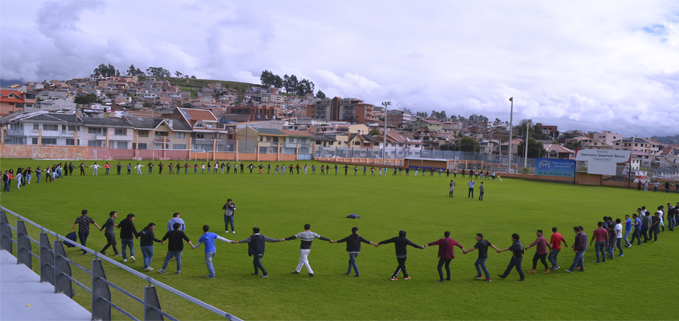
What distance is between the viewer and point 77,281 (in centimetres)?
795

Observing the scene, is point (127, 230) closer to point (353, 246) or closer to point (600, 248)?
point (353, 246)

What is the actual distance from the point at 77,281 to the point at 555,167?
5174 centimetres

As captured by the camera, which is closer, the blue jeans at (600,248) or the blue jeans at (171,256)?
the blue jeans at (171,256)

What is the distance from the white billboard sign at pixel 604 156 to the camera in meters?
45.1

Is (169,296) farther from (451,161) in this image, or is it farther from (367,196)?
(451,161)

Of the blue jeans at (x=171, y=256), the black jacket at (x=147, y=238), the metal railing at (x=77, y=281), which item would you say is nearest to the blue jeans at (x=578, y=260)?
the metal railing at (x=77, y=281)

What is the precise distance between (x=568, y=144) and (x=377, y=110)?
247 feet

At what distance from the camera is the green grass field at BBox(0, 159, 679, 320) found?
8.96 m

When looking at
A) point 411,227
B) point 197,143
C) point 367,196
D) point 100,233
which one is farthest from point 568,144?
point 100,233

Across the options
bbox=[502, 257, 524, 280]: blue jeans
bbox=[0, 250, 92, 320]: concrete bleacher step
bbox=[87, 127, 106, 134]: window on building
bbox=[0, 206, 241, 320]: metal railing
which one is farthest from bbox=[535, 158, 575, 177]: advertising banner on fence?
bbox=[87, 127, 106, 134]: window on building

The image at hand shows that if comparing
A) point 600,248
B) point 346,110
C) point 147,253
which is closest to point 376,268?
point 147,253

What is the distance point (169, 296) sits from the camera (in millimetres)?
9250

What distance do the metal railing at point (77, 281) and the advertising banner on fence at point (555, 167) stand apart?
165ft

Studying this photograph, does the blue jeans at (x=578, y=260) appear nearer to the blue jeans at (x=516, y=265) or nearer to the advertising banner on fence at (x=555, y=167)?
the blue jeans at (x=516, y=265)
